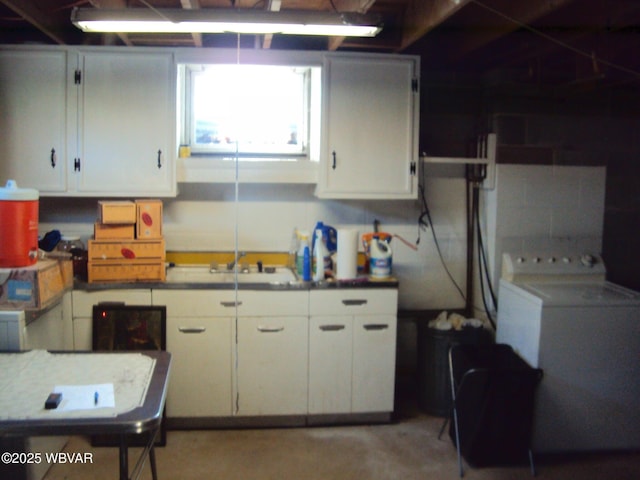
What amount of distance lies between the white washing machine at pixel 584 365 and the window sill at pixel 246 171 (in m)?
1.49

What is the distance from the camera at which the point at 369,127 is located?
3795 mm

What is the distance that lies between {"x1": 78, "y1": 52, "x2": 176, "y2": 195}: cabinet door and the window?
297 millimetres

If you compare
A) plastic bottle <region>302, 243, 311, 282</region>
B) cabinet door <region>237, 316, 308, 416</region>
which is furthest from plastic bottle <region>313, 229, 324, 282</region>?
cabinet door <region>237, 316, 308, 416</region>

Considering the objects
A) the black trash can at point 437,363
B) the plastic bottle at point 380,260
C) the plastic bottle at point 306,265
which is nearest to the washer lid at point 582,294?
the black trash can at point 437,363

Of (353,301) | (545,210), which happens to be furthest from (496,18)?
(353,301)

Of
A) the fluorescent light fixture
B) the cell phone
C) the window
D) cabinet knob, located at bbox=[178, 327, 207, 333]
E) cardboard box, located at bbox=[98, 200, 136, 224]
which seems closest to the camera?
the cell phone

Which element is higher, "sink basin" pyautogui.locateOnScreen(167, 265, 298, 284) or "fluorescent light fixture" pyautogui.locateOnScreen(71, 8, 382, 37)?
"fluorescent light fixture" pyautogui.locateOnScreen(71, 8, 382, 37)

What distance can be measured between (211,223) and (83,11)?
1737 millimetres

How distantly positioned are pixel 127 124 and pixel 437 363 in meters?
2.39

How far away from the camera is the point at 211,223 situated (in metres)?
4.09

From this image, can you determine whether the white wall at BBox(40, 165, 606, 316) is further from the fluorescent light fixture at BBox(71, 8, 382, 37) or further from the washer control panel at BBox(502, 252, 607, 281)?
the fluorescent light fixture at BBox(71, 8, 382, 37)

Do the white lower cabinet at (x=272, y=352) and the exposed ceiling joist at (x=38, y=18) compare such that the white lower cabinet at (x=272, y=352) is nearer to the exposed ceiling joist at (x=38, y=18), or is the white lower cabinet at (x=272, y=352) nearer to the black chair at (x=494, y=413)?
the black chair at (x=494, y=413)

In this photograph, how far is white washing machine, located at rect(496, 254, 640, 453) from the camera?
3346 mm

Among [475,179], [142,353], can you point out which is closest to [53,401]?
[142,353]
